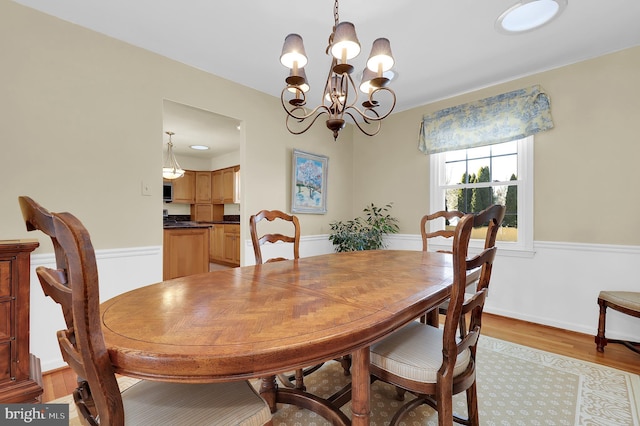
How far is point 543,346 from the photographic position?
2.50m

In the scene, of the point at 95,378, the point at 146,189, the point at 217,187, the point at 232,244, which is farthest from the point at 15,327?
the point at 217,187

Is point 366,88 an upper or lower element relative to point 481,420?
upper

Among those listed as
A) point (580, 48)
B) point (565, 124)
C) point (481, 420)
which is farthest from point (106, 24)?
point (565, 124)

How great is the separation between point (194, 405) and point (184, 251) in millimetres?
3407

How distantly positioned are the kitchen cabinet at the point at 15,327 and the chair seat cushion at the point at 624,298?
3.87 m

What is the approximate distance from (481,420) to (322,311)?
4.35ft

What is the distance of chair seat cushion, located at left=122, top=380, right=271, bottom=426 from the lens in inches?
33.5

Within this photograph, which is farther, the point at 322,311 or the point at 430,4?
the point at 430,4

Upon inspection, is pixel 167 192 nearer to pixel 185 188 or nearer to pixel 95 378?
pixel 185 188

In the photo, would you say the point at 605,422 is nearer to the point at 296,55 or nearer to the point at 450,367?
the point at 450,367

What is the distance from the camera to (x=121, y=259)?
2400 millimetres

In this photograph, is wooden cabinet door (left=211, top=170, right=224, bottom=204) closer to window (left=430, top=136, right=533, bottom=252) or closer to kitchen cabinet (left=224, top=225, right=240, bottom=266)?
kitchen cabinet (left=224, top=225, right=240, bottom=266)

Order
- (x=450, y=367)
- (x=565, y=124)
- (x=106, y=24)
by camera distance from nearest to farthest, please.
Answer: (x=450, y=367) < (x=106, y=24) < (x=565, y=124)

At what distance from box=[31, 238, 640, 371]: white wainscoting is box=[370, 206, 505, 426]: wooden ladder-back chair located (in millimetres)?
Answer: 2130
